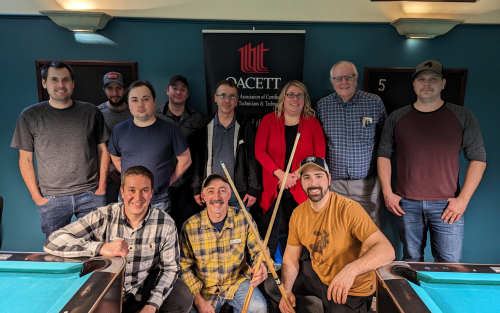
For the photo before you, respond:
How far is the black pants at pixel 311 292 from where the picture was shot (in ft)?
6.57

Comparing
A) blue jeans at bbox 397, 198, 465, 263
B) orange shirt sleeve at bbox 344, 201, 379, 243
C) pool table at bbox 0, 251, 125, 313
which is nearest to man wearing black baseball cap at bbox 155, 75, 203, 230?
pool table at bbox 0, 251, 125, 313

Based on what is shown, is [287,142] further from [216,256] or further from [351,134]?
[216,256]

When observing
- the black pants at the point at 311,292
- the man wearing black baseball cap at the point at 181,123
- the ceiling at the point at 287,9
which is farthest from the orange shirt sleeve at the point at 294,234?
the ceiling at the point at 287,9

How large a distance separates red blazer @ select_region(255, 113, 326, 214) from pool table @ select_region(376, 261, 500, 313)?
1254 mm

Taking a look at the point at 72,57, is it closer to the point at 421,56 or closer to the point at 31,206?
the point at 31,206

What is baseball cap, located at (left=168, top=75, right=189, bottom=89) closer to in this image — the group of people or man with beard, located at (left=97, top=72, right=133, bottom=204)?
the group of people

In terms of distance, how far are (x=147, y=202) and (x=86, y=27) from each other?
1997mm

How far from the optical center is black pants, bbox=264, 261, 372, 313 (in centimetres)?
200

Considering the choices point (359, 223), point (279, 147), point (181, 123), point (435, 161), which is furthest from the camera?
point (181, 123)

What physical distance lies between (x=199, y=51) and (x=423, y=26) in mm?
2135

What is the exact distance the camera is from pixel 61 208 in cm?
260

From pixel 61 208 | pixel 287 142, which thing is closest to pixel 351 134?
pixel 287 142

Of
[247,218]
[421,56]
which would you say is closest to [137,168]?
[247,218]

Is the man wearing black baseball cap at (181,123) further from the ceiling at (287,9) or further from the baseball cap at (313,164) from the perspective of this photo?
the baseball cap at (313,164)
